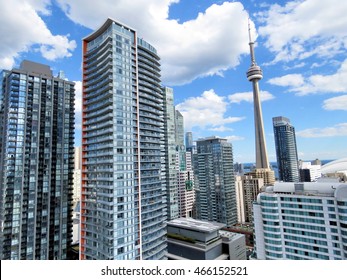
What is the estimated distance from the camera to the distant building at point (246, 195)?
259ft

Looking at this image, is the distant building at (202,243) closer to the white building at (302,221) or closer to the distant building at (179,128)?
the white building at (302,221)

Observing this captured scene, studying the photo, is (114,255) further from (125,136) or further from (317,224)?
(317,224)

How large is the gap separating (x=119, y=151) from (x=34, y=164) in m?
16.6

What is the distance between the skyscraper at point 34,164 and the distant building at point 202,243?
18197 mm

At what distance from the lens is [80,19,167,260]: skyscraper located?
88.2 feet

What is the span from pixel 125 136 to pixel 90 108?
25.0ft

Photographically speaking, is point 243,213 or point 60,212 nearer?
point 60,212

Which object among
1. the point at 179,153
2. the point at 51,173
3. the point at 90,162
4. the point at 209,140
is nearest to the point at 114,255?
the point at 90,162

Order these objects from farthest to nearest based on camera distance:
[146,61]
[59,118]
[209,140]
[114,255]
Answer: [209,140]
[59,118]
[146,61]
[114,255]

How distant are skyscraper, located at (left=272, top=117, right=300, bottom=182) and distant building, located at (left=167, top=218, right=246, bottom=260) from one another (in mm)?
99725

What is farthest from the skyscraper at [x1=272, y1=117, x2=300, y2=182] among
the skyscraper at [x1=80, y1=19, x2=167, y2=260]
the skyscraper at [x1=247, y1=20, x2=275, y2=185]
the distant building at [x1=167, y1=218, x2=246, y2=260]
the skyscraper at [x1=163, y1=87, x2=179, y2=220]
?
the skyscraper at [x1=80, y1=19, x2=167, y2=260]

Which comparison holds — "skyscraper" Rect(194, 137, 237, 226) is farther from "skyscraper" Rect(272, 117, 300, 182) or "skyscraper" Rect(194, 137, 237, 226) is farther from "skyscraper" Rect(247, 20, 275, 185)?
"skyscraper" Rect(272, 117, 300, 182)

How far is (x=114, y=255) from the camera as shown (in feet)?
83.0
